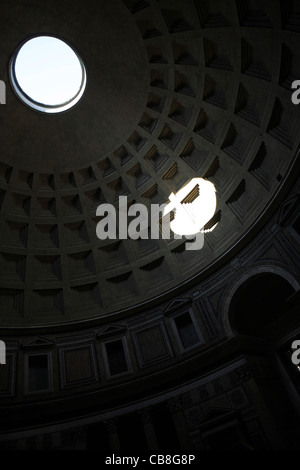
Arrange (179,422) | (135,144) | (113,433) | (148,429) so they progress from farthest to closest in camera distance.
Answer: (135,144), (113,433), (148,429), (179,422)

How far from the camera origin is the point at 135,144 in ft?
71.0

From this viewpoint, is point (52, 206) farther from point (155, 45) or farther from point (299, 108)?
point (299, 108)

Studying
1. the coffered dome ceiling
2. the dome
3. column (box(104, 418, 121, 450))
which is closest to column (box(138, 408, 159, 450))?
the dome

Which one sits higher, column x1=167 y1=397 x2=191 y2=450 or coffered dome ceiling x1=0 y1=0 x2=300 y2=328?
coffered dome ceiling x1=0 y1=0 x2=300 y2=328

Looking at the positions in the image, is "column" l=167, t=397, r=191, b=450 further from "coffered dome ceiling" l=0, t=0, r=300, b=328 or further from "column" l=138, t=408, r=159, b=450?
"coffered dome ceiling" l=0, t=0, r=300, b=328

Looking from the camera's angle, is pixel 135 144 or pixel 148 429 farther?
pixel 135 144

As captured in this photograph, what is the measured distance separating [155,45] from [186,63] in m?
1.81

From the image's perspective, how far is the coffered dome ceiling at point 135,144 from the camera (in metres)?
16.6

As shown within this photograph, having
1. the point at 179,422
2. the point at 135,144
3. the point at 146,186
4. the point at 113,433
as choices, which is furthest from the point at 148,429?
the point at 135,144

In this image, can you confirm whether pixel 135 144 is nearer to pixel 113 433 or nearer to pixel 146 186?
pixel 146 186

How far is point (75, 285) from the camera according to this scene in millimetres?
21516

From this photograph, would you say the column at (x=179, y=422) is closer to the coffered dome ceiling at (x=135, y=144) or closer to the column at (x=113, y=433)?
the column at (x=113, y=433)

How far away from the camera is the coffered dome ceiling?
16594 mm
